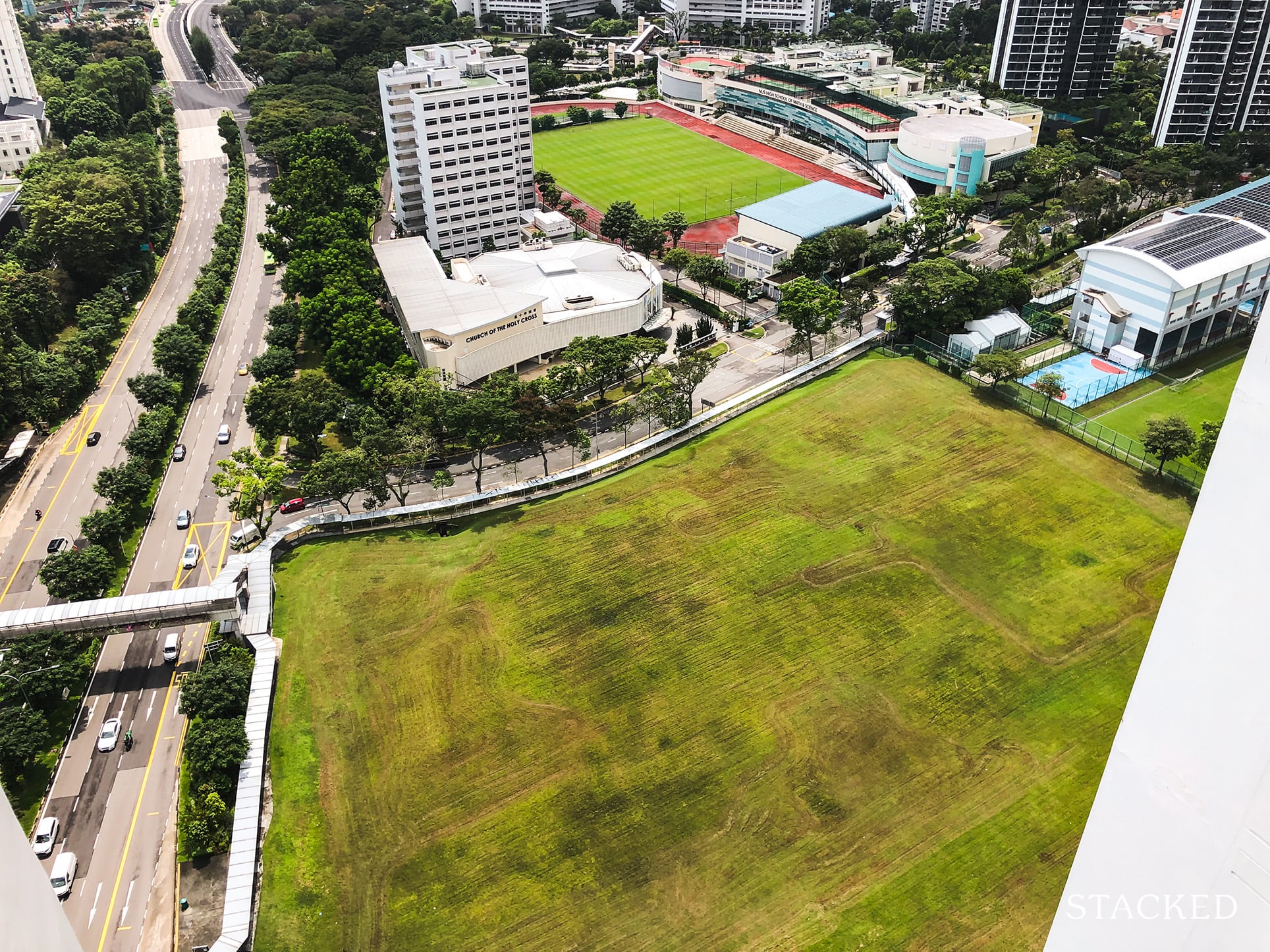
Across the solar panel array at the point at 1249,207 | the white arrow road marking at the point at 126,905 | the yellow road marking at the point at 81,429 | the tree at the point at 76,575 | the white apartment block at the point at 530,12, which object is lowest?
the white arrow road marking at the point at 126,905

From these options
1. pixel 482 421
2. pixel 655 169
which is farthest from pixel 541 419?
pixel 655 169

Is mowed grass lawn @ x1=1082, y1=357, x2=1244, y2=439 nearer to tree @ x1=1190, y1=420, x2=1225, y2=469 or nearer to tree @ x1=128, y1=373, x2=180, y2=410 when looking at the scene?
tree @ x1=1190, y1=420, x2=1225, y2=469

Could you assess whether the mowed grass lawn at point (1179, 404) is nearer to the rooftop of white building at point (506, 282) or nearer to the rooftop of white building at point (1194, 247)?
the rooftop of white building at point (1194, 247)

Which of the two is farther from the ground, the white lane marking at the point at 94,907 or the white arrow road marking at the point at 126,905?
the white arrow road marking at the point at 126,905

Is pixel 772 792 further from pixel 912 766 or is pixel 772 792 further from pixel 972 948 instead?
pixel 972 948

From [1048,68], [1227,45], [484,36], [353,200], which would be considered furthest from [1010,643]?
[484,36]

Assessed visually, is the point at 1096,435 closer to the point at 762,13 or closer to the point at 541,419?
the point at 541,419

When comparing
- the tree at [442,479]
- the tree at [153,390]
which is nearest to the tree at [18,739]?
the tree at [442,479]
